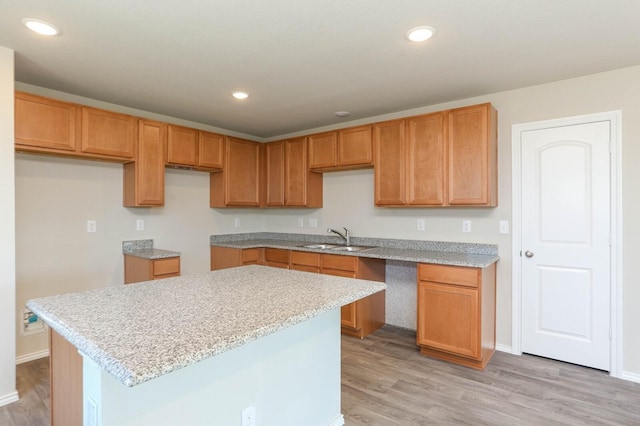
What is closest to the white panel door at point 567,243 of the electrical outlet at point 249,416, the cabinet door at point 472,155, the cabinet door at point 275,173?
the cabinet door at point 472,155

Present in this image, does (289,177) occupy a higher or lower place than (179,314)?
higher

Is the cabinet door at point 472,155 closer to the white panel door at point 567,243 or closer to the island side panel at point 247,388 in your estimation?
the white panel door at point 567,243

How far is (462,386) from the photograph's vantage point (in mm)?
2510

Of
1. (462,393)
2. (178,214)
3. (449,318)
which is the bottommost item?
(462,393)

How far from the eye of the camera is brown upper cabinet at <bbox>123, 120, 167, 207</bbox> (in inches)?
133

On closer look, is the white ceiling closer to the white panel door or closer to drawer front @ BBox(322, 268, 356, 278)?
the white panel door

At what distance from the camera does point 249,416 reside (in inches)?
57.8

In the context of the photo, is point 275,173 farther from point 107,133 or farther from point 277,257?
point 107,133

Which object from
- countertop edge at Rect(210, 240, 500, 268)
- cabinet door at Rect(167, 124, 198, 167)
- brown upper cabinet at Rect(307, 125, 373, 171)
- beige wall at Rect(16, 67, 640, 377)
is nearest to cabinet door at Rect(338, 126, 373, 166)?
brown upper cabinet at Rect(307, 125, 373, 171)

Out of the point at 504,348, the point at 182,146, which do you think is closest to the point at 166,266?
the point at 182,146

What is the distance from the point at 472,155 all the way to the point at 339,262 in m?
1.62

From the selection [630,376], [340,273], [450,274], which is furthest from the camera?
[340,273]

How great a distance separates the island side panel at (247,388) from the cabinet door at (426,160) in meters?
1.75

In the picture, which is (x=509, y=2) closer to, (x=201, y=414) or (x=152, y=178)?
(x=201, y=414)
